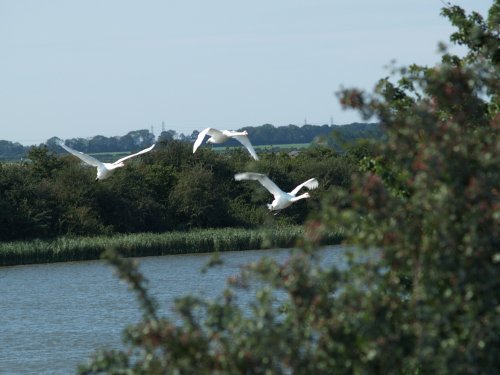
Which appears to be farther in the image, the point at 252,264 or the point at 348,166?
the point at 348,166

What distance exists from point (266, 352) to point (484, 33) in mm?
5180

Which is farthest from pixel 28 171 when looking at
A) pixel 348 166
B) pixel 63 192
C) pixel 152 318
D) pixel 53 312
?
pixel 152 318

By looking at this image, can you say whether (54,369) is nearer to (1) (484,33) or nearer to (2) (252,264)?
(1) (484,33)

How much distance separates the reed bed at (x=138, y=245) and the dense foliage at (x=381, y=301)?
30.4 meters

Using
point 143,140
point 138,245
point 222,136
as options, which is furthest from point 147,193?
point 143,140

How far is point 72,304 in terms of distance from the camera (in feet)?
96.0

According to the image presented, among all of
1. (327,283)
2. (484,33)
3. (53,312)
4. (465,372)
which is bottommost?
(53,312)

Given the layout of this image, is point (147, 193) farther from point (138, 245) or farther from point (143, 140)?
point (143, 140)

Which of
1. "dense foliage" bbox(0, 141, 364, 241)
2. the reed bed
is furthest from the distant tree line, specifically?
the reed bed

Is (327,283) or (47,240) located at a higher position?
(327,283)

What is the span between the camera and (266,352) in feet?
18.6

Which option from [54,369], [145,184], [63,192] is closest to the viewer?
[54,369]

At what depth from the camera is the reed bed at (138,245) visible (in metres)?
37.5

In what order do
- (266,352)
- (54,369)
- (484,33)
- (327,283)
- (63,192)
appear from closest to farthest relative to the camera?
(266,352), (327,283), (484,33), (54,369), (63,192)
